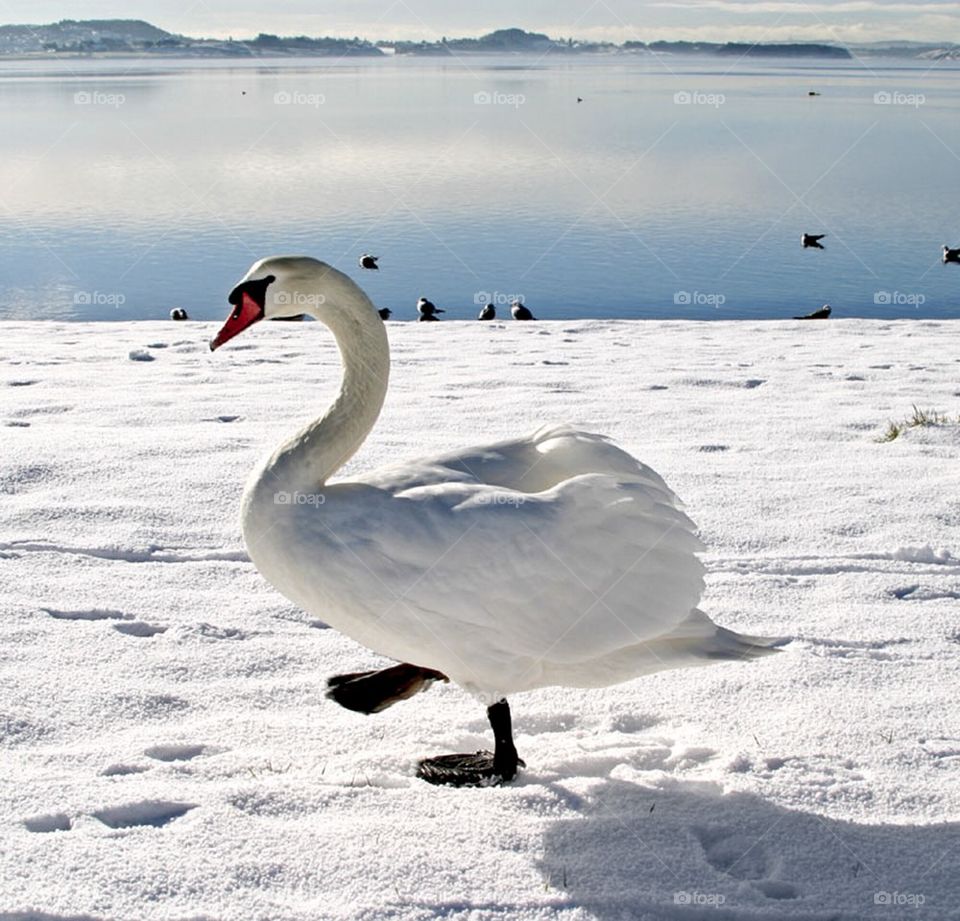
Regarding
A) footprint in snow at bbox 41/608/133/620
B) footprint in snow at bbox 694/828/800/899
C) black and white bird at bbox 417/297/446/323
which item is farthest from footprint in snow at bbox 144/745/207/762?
black and white bird at bbox 417/297/446/323

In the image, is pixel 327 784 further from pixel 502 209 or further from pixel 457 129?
pixel 457 129

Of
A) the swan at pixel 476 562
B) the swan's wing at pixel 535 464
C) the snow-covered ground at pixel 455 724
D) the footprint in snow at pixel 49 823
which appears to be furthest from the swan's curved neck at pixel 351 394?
the footprint in snow at pixel 49 823

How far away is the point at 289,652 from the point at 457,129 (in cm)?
3691

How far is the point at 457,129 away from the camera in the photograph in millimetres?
39031

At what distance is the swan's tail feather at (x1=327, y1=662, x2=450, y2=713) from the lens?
3645 millimetres

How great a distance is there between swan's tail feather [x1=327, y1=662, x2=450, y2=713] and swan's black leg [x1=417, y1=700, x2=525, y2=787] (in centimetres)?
32

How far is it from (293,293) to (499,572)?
3.53 feet

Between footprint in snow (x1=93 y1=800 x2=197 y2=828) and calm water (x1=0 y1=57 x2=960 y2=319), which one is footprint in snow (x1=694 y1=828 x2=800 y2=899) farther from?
calm water (x1=0 y1=57 x2=960 y2=319)

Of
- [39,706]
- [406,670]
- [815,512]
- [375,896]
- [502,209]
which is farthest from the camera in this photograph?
[502,209]

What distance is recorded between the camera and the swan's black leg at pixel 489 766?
3.29 m

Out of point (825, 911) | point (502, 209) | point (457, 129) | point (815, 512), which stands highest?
point (457, 129)

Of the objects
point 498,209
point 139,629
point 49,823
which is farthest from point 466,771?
point 498,209

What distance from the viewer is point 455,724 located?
3.76 m

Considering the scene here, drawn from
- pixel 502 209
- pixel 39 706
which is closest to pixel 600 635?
pixel 39 706
